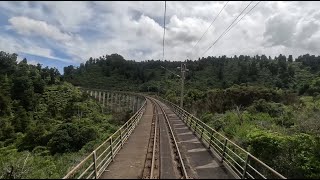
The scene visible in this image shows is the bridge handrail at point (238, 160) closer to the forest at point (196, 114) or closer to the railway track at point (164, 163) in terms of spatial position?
the forest at point (196, 114)

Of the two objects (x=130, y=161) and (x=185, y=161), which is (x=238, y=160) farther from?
(x=130, y=161)

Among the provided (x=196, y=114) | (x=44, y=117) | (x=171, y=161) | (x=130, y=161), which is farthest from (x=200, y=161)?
(x=44, y=117)

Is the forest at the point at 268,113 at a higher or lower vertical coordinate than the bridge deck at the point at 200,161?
higher

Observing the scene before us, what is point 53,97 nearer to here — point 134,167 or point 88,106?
point 88,106

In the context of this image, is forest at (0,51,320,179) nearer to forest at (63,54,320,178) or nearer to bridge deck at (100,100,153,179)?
forest at (63,54,320,178)

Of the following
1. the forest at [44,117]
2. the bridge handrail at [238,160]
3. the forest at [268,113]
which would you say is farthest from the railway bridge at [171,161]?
the forest at [44,117]

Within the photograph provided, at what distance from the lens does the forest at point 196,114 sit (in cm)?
1922

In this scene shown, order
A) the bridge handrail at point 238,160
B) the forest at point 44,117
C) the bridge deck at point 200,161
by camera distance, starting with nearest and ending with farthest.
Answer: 1. the bridge handrail at point 238,160
2. the bridge deck at point 200,161
3. the forest at point 44,117

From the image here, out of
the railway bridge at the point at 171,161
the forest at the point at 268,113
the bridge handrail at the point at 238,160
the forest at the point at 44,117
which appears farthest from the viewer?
the forest at the point at 44,117

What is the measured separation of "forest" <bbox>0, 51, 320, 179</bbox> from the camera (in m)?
19.2

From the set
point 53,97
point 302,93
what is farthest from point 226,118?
point 53,97

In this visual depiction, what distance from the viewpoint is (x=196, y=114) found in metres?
52.6

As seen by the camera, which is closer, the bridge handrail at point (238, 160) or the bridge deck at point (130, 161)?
the bridge handrail at point (238, 160)

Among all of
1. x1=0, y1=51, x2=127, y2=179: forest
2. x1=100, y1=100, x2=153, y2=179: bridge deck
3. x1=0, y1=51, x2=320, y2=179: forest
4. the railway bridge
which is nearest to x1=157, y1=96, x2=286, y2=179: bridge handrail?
the railway bridge
